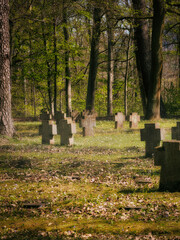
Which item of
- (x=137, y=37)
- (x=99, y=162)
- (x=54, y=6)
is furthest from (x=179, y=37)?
(x=99, y=162)

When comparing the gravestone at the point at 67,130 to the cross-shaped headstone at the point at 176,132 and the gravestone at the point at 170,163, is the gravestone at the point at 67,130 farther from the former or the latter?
the gravestone at the point at 170,163

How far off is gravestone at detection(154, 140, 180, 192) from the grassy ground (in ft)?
0.63

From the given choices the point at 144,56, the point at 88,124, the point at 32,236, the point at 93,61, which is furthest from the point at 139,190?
the point at 144,56

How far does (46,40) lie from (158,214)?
2341 centimetres

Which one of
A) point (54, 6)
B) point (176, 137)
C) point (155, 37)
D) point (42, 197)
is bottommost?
point (42, 197)

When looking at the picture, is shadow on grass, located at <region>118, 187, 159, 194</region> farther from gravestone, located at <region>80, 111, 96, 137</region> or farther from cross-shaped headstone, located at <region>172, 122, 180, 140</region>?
gravestone, located at <region>80, 111, 96, 137</region>

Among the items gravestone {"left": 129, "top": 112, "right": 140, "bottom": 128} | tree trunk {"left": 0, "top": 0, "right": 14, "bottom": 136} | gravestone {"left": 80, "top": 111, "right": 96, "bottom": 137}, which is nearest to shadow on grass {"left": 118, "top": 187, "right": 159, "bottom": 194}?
tree trunk {"left": 0, "top": 0, "right": 14, "bottom": 136}

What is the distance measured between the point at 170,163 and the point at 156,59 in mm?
15988

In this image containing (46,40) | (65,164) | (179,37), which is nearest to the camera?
(65,164)

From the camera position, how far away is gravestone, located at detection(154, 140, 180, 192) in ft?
19.1

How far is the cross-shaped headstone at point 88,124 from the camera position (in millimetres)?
16016

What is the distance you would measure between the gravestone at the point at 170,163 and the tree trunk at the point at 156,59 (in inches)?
622

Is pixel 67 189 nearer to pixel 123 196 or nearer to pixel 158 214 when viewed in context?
pixel 123 196

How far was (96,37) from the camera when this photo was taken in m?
22.5
